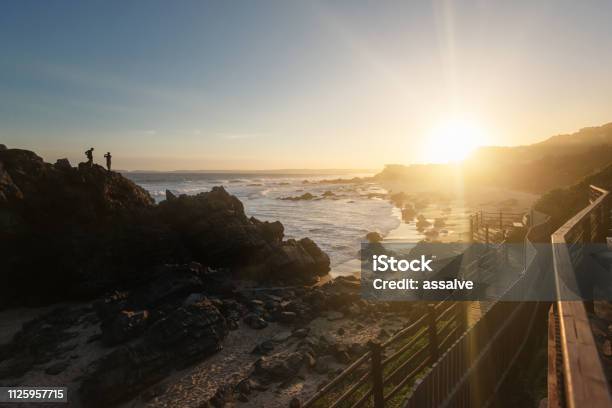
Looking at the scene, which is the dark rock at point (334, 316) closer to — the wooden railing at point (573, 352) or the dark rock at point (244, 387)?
the dark rock at point (244, 387)

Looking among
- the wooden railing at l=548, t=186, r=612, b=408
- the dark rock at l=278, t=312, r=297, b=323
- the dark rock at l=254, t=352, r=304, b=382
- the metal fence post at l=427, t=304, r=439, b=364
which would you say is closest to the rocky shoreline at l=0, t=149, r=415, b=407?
the dark rock at l=254, t=352, r=304, b=382

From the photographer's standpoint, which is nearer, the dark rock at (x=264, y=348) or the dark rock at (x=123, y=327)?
the dark rock at (x=264, y=348)

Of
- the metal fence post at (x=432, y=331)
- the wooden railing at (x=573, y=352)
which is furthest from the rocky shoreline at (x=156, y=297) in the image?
the wooden railing at (x=573, y=352)

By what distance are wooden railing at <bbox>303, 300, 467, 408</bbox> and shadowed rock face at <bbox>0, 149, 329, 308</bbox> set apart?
14.0 m

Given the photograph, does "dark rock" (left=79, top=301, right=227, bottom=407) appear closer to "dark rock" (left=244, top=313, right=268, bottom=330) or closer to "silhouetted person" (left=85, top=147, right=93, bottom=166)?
"dark rock" (left=244, top=313, right=268, bottom=330)

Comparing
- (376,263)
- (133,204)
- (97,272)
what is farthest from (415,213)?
(97,272)

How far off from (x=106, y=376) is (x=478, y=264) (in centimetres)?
1355

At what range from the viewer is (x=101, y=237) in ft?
72.9

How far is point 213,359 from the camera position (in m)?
13.2

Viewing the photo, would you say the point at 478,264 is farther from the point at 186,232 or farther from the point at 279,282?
the point at 186,232

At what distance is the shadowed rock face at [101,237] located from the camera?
2038 centimetres

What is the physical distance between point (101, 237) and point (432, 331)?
21330 millimetres

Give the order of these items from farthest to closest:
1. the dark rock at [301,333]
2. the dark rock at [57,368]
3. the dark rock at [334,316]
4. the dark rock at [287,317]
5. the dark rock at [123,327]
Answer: the dark rock at [334,316] → the dark rock at [287,317] → the dark rock at [301,333] → the dark rock at [123,327] → the dark rock at [57,368]

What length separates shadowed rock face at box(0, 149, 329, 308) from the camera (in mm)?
20375
